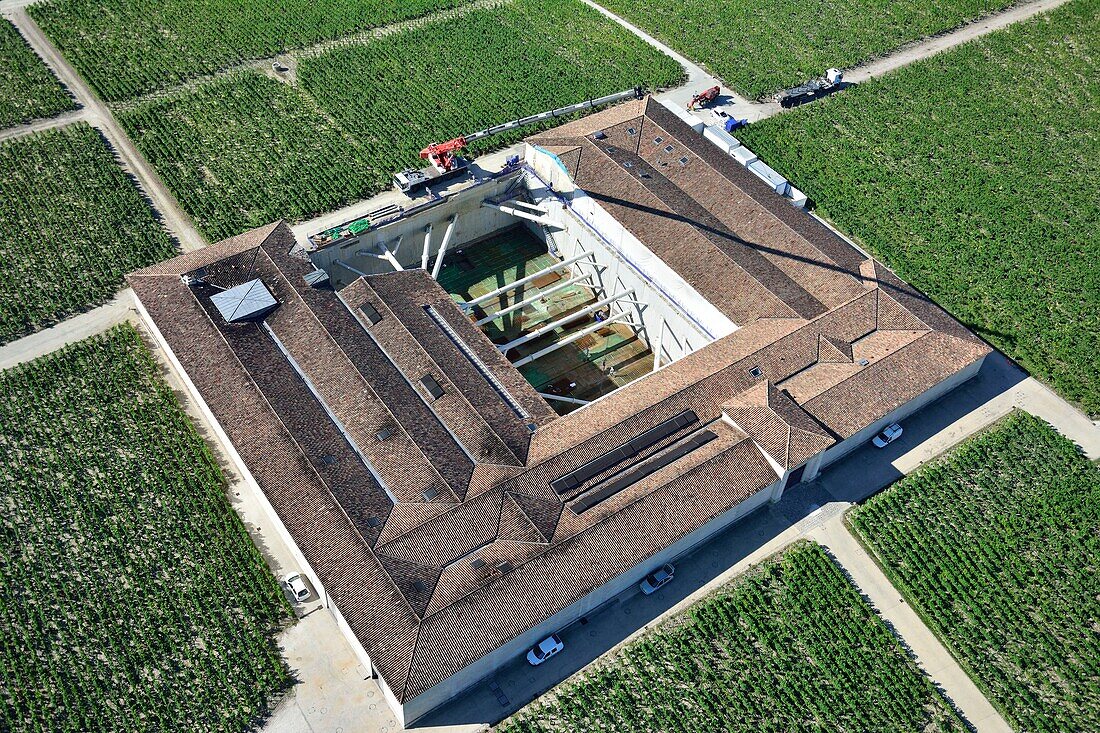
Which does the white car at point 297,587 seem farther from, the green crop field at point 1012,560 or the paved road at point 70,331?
the green crop field at point 1012,560

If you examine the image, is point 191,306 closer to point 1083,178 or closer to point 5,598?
point 5,598

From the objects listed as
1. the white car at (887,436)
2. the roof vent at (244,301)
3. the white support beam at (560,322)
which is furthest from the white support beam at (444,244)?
the white car at (887,436)

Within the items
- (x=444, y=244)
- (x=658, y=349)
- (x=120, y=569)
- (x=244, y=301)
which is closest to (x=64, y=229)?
(x=244, y=301)

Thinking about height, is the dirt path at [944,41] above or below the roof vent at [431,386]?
above

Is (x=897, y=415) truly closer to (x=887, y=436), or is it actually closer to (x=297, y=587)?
(x=887, y=436)

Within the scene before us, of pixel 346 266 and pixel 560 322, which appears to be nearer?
pixel 560 322

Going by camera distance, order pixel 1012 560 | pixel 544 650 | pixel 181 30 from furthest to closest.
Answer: pixel 181 30 < pixel 1012 560 < pixel 544 650

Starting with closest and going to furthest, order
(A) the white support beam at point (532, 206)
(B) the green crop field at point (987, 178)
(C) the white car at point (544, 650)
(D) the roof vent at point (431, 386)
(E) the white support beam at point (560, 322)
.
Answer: (C) the white car at point (544, 650) < (D) the roof vent at point (431, 386) < (E) the white support beam at point (560, 322) < (B) the green crop field at point (987, 178) < (A) the white support beam at point (532, 206)

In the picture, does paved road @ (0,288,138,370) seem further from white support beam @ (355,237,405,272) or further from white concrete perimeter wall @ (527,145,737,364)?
white concrete perimeter wall @ (527,145,737,364)
